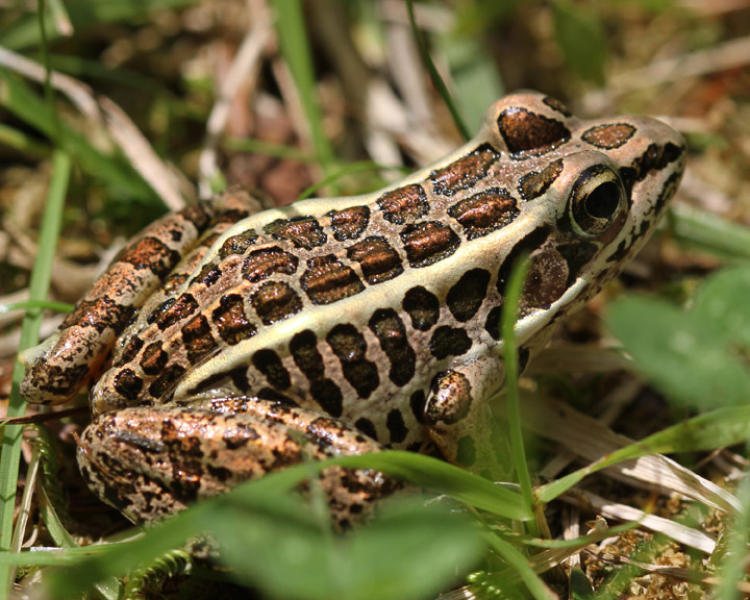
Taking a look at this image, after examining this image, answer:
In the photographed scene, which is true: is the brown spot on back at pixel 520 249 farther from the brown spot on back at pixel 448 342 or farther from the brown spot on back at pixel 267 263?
the brown spot on back at pixel 267 263

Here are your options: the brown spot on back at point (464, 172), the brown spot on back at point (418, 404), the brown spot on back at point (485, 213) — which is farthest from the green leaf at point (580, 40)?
the brown spot on back at point (418, 404)

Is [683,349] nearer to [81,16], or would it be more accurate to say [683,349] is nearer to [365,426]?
[365,426]

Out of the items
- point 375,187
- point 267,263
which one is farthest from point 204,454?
point 375,187

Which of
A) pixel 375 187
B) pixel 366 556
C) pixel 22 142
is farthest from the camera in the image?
pixel 22 142

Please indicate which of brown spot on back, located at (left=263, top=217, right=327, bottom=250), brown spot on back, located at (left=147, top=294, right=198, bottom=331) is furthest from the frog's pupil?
brown spot on back, located at (left=147, top=294, right=198, bottom=331)

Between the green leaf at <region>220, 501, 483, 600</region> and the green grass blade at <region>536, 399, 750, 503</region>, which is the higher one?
the green leaf at <region>220, 501, 483, 600</region>

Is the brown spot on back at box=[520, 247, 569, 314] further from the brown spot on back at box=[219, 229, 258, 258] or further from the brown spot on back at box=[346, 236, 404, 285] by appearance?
the brown spot on back at box=[219, 229, 258, 258]

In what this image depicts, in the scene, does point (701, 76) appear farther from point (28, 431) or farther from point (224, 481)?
point (28, 431)
